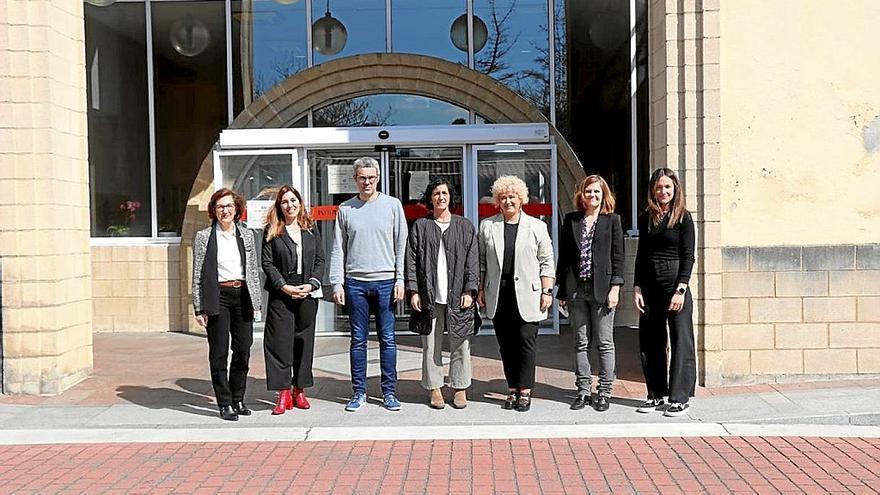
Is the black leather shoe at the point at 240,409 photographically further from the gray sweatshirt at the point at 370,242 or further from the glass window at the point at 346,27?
the glass window at the point at 346,27

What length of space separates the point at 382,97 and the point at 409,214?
208 centimetres

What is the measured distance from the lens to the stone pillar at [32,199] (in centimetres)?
766

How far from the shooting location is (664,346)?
6.92 metres

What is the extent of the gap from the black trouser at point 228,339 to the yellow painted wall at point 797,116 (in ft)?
13.8

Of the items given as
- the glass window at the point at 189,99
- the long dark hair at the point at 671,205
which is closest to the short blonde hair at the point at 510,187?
the long dark hair at the point at 671,205

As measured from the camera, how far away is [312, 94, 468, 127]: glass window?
1224 cm

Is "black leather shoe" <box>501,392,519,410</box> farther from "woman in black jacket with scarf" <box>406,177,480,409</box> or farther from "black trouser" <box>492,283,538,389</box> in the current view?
"woman in black jacket with scarf" <box>406,177,480,409</box>

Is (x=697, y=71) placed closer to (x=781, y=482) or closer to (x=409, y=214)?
(x=781, y=482)

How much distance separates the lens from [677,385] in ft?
22.3

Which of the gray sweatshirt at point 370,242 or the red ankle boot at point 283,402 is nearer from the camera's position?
the gray sweatshirt at point 370,242

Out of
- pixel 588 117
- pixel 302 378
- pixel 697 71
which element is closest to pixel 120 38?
pixel 588 117

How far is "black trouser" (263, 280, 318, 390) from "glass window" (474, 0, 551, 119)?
6.27 metres

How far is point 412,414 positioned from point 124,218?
277 inches

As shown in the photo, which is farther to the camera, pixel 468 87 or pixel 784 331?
pixel 468 87
